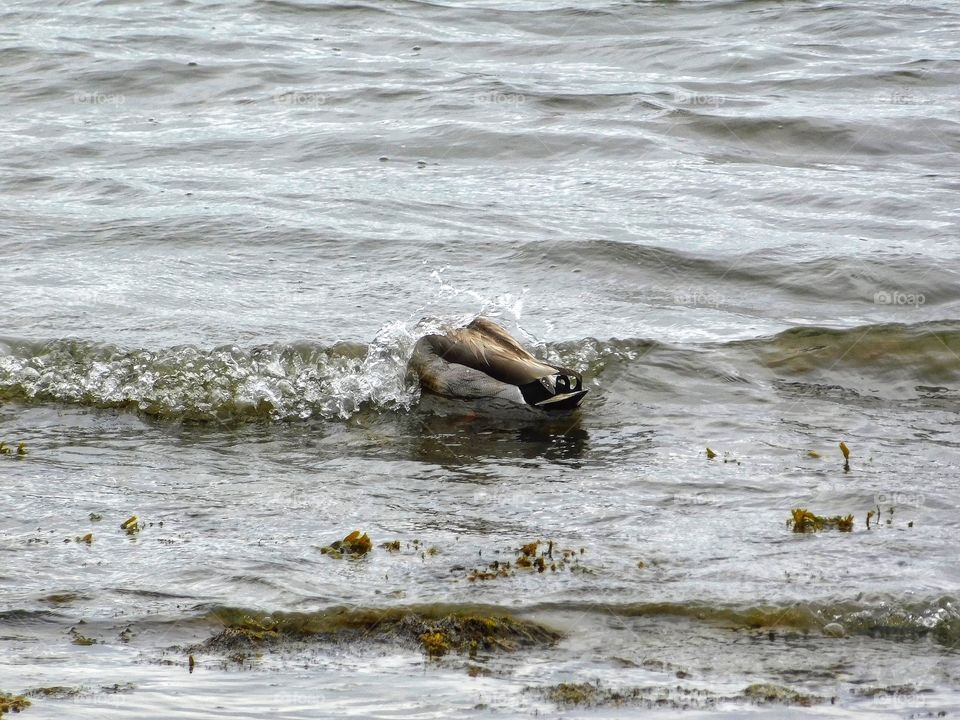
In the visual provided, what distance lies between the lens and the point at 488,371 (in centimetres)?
710

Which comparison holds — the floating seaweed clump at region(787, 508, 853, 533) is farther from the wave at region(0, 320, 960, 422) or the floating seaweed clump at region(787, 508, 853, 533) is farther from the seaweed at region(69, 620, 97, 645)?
the seaweed at region(69, 620, 97, 645)

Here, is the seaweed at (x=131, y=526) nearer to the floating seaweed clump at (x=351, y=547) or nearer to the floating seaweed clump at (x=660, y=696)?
the floating seaweed clump at (x=351, y=547)

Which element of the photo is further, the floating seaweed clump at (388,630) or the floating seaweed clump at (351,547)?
the floating seaweed clump at (351,547)

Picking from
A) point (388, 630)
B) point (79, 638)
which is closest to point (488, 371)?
point (388, 630)

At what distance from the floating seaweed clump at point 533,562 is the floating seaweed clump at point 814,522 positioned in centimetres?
91

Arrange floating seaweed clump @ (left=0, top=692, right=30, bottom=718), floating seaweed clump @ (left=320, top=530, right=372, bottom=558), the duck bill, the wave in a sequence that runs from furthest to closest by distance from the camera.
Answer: the wave → the duck bill → floating seaweed clump @ (left=320, top=530, right=372, bottom=558) → floating seaweed clump @ (left=0, top=692, right=30, bottom=718)

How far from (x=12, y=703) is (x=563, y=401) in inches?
140

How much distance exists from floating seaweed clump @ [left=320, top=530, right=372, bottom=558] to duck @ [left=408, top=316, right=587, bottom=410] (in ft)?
6.31

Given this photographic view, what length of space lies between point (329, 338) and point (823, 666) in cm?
476

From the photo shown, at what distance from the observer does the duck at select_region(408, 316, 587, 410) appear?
22.6 ft

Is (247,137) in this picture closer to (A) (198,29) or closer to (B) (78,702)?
(A) (198,29)

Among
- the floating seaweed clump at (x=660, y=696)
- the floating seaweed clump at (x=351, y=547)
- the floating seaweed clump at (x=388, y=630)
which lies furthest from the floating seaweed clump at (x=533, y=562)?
the floating seaweed clump at (x=660, y=696)

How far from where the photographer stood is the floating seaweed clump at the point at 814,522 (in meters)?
5.27

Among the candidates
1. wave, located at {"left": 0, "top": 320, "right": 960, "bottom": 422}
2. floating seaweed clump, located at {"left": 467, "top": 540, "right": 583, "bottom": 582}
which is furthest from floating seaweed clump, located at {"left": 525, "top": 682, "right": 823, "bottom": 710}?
wave, located at {"left": 0, "top": 320, "right": 960, "bottom": 422}
